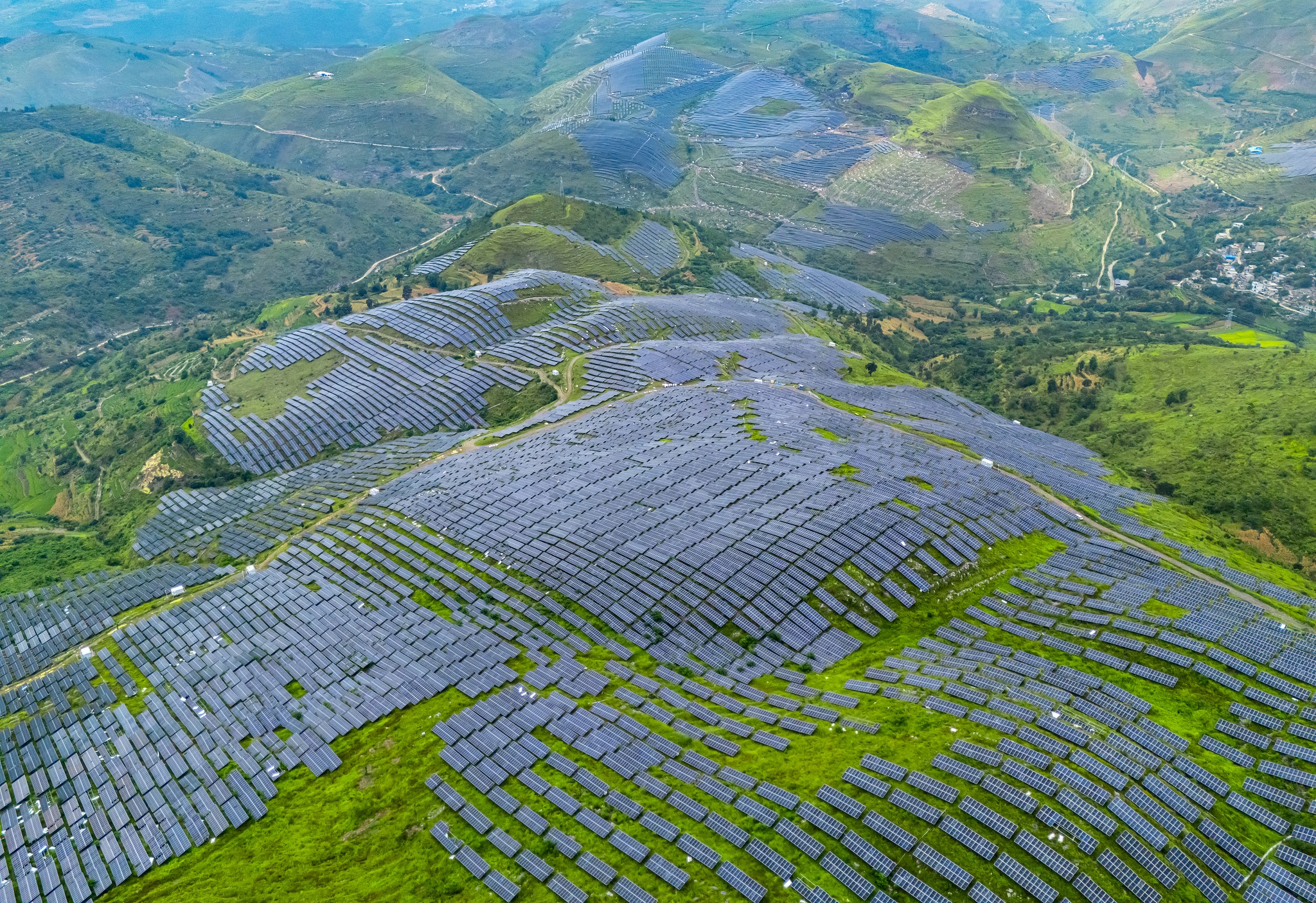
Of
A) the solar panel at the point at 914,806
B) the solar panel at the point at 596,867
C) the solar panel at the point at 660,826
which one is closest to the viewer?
the solar panel at the point at 596,867

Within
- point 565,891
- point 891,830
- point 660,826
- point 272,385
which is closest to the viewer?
point 565,891

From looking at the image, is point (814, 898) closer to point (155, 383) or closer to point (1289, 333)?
point (155, 383)

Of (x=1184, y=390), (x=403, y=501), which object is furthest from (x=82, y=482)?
(x=1184, y=390)

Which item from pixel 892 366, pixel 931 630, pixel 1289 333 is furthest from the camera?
pixel 1289 333

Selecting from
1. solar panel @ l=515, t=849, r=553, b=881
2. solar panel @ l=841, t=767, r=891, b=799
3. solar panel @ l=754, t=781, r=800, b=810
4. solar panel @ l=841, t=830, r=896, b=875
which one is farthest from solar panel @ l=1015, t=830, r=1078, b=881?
solar panel @ l=515, t=849, r=553, b=881

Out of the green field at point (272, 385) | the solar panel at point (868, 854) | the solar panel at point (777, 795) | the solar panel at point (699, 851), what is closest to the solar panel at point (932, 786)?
the solar panel at point (868, 854)

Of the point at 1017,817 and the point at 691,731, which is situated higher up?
the point at 1017,817

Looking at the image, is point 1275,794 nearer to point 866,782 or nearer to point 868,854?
point 866,782

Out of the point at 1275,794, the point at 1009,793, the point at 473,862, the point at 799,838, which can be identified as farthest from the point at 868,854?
the point at 1275,794

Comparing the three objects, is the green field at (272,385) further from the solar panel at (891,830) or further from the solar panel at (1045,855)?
the solar panel at (1045,855)

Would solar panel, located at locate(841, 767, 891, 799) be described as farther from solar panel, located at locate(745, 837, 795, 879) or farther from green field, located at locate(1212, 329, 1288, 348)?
green field, located at locate(1212, 329, 1288, 348)

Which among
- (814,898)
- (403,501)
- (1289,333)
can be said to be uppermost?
(814,898)
